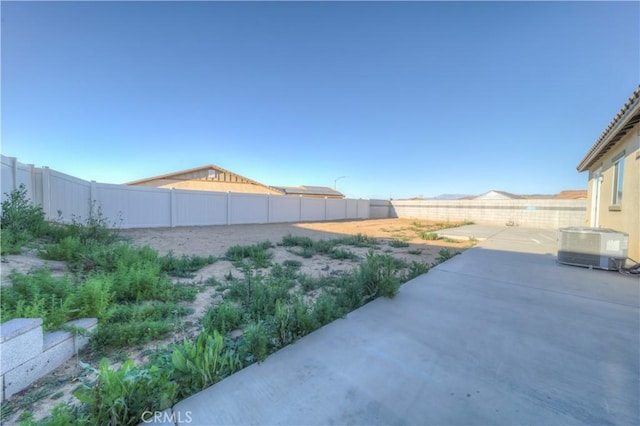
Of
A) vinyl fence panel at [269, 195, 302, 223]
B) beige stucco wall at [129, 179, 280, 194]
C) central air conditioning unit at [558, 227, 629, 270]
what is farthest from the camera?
beige stucco wall at [129, 179, 280, 194]

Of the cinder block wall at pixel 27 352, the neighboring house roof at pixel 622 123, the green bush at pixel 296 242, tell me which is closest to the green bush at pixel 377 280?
the cinder block wall at pixel 27 352

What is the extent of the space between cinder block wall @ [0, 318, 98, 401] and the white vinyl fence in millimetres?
5633

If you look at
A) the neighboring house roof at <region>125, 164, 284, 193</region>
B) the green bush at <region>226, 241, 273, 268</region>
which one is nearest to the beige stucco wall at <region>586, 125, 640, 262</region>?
the green bush at <region>226, 241, 273, 268</region>

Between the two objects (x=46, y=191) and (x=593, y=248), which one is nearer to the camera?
(x=593, y=248)

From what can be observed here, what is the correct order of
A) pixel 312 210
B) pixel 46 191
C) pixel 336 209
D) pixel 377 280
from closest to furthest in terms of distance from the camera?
pixel 377 280, pixel 46 191, pixel 312 210, pixel 336 209

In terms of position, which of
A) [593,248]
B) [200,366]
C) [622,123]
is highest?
[622,123]

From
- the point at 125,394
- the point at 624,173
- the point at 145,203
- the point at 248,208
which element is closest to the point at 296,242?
the point at 125,394

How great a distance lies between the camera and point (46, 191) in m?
6.47

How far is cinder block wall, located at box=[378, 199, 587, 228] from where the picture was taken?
14.1 metres

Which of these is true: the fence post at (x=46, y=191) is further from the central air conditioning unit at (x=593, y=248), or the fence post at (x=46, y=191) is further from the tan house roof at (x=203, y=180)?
the tan house roof at (x=203, y=180)

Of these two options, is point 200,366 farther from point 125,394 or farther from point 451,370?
point 451,370

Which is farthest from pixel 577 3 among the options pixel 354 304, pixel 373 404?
→ pixel 373 404

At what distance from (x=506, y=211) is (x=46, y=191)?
22187mm

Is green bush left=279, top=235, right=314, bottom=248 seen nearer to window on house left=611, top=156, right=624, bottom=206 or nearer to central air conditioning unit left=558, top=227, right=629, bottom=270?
central air conditioning unit left=558, top=227, right=629, bottom=270
